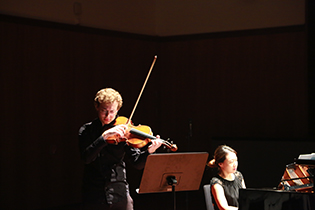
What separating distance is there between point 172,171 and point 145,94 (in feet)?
12.2

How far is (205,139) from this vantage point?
6.33 meters

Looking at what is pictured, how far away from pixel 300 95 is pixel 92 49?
9.43 feet

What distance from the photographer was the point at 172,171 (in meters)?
2.89

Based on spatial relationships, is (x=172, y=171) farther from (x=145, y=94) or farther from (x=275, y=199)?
(x=145, y=94)

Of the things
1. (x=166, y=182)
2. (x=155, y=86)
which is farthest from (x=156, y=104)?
(x=166, y=182)

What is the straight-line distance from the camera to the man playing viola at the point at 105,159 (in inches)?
105

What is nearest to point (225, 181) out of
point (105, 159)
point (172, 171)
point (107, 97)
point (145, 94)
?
point (172, 171)

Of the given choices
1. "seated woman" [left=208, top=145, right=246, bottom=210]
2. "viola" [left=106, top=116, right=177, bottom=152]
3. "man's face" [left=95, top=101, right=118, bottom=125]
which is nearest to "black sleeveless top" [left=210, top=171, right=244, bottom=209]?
"seated woman" [left=208, top=145, right=246, bottom=210]

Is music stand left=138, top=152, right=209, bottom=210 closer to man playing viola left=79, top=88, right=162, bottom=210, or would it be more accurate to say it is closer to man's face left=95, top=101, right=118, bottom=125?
man playing viola left=79, top=88, right=162, bottom=210

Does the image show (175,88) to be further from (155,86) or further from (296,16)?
(296,16)

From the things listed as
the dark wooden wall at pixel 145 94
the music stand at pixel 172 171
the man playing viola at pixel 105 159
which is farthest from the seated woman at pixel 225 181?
the dark wooden wall at pixel 145 94

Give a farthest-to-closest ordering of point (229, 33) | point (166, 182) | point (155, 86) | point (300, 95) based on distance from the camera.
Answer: point (155, 86) < point (229, 33) < point (300, 95) < point (166, 182)

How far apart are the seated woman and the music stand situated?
0.56 feet

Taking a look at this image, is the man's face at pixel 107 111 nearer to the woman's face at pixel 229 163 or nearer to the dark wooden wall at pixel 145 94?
the woman's face at pixel 229 163
